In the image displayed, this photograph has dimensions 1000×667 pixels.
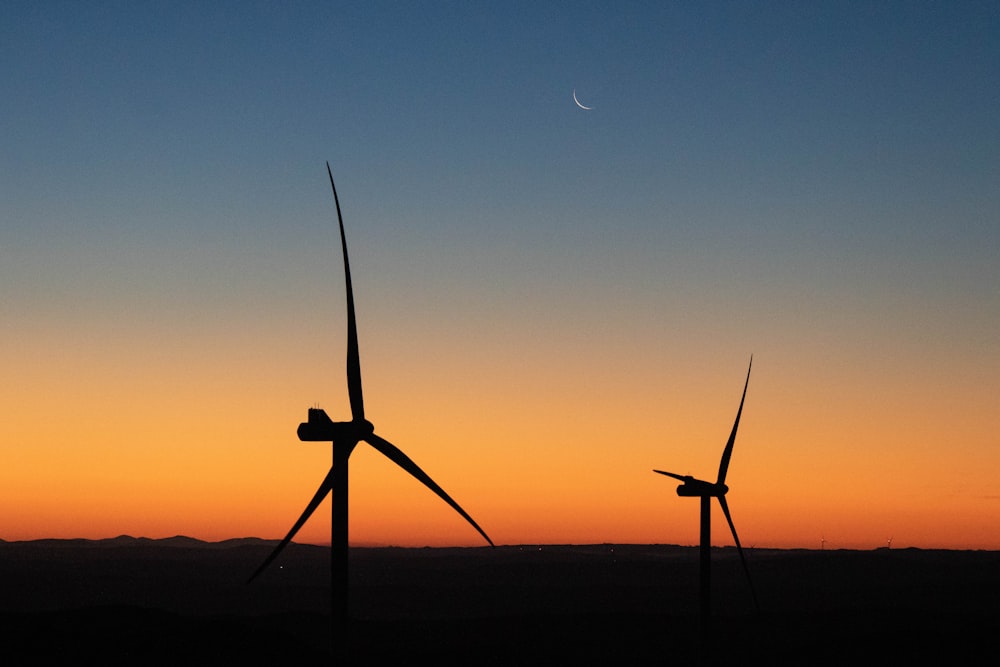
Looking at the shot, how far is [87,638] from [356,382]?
18.7m

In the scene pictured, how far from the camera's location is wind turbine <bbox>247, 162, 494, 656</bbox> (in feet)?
124

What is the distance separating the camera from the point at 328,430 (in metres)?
39.8

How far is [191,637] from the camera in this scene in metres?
50.4

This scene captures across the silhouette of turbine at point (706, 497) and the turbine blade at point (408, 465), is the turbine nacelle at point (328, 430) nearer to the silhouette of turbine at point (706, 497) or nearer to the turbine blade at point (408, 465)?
the turbine blade at point (408, 465)

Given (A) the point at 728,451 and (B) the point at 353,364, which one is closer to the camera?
(B) the point at 353,364

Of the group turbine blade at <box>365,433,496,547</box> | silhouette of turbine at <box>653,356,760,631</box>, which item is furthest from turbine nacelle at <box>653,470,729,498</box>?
turbine blade at <box>365,433,496,547</box>

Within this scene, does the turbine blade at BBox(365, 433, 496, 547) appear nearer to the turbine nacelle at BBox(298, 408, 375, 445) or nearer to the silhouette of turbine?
the turbine nacelle at BBox(298, 408, 375, 445)

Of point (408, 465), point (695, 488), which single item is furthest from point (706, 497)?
point (408, 465)

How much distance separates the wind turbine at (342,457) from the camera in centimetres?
3791

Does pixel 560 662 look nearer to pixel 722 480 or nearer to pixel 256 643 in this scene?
pixel 722 480

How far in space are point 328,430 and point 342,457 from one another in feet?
3.32

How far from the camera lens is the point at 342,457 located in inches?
1555

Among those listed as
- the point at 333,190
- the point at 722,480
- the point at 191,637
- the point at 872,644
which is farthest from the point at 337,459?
the point at 872,644

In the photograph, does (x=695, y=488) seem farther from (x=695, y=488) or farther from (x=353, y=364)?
(x=353, y=364)
